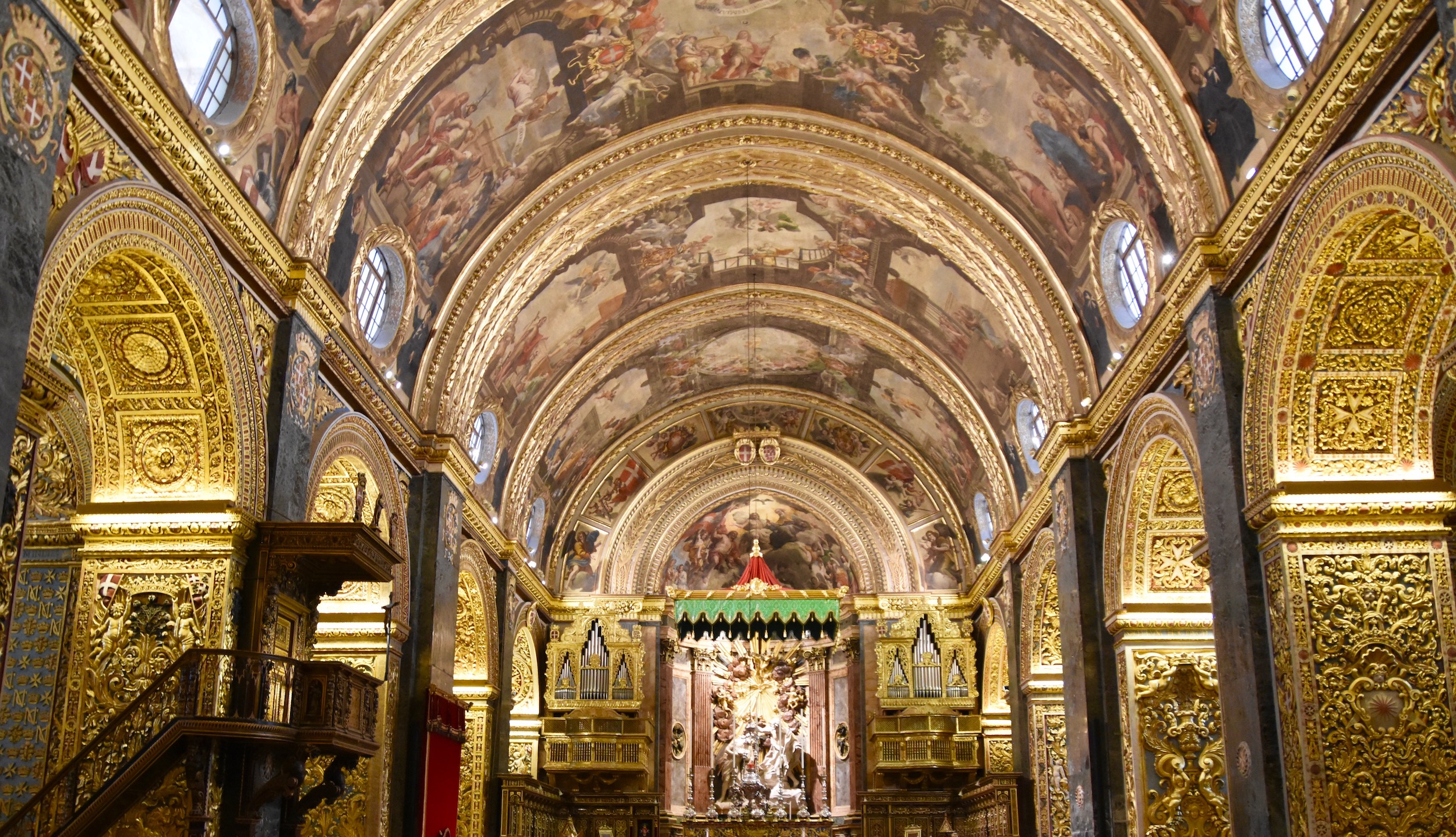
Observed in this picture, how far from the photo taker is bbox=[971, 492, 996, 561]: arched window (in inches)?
1039

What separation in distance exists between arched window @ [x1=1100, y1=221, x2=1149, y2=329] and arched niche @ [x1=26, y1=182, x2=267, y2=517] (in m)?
10.7

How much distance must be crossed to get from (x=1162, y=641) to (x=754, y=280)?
11.4 meters

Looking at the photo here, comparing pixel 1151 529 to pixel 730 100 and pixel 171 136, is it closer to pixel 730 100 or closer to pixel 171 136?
pixel 730 100

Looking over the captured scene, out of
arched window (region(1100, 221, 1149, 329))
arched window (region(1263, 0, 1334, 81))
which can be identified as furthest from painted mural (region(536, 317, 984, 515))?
arched window (region(1263, 0, 1334, 81))

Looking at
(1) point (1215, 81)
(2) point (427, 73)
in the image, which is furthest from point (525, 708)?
(1) point (1215, 81)

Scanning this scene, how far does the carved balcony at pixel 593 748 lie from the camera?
2659 cm

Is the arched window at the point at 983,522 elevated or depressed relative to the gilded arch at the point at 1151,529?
elevated

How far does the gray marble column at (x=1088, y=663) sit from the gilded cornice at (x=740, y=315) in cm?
489

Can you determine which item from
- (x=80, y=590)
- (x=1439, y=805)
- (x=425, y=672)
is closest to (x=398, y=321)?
(x=425, y=672)

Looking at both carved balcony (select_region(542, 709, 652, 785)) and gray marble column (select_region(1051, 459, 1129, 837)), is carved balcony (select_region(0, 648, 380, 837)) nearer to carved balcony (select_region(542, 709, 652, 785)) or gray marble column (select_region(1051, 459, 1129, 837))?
gray marble column (select_region(1051, 459, 1129, 837))

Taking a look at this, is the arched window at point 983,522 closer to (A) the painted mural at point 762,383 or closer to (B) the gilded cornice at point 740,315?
(A) the painted mural at point 762,383

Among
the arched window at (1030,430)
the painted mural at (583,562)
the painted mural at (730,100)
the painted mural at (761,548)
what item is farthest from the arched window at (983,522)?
the painted mural at (730,100)

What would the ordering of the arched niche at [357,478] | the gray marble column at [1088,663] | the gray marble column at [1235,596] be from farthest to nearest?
the gray marble column at [1088,663]
the arched niche at [357,478]
the gray marble column at [1235,596]

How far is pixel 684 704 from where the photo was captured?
30.2m
